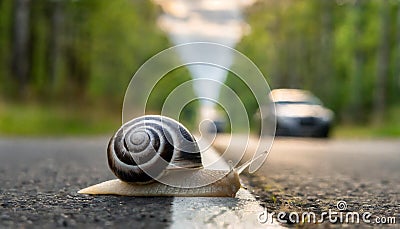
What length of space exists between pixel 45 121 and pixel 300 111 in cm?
833

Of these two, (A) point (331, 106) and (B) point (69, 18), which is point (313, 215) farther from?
(A) point (331, 106)

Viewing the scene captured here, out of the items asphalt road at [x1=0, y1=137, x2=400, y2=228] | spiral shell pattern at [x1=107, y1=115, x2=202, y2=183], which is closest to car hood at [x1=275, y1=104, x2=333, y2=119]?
asphalt road at [x1=0, y1=137, x2=400, y2=228]

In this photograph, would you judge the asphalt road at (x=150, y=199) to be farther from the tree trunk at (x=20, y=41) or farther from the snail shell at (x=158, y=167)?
the tree trunk at (x=20, y=41)

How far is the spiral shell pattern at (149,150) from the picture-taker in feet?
13.1

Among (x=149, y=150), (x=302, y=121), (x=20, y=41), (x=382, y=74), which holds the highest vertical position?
(x=20, y=41)

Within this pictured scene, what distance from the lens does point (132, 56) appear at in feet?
145

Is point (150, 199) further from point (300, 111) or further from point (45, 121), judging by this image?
point (45, 121)

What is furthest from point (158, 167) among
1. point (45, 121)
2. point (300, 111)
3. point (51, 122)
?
point (51, 122)

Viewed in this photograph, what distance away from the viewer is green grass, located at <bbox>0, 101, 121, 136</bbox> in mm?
20175

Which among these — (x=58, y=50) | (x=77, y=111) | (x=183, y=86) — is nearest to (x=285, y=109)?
(x=77, y=111)

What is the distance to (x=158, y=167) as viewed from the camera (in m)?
4.02

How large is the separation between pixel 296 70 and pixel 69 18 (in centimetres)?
2217

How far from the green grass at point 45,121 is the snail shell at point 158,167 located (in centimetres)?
1524

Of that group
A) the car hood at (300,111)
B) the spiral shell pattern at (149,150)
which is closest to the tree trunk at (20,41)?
the car hood at (300,111)
